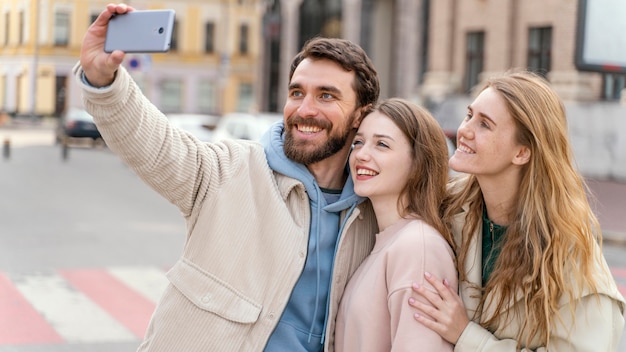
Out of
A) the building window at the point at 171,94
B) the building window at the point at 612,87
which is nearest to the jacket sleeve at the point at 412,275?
the building window at the point at 612,87

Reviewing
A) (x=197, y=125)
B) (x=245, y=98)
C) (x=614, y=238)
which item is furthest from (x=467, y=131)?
(x=245, y=98)

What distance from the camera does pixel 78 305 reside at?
313 inches

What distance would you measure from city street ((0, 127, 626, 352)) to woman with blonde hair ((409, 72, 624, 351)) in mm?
3471

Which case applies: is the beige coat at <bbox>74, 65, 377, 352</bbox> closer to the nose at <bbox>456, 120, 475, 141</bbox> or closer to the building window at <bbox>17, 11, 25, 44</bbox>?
the nose at <bbox>456, 120, 475, 141</bbox>

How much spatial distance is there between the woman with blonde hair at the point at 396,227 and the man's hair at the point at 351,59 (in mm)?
137

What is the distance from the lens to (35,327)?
711 centimetres

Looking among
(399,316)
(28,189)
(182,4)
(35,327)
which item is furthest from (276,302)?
(182,4)

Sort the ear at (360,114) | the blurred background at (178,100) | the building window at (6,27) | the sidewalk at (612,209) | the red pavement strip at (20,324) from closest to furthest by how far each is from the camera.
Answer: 1. the ear at (360,114)
2. the building window at (6,27)
3. the blurred background at (178,100)
4. the red pavement strip at (20,324)
5. the sidewalk at (612,209)

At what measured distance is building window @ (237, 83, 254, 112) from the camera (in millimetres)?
54287

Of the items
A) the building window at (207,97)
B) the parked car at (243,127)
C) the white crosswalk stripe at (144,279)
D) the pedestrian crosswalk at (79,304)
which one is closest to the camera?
the pedestrian crosswalk at (79,304)

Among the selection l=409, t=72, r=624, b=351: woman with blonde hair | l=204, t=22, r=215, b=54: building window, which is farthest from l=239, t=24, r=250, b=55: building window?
l=409, t=72, r=624, b=351: woman with blonde hair

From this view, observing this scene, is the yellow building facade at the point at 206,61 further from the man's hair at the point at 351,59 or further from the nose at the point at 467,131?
the nose at the point at 467,131

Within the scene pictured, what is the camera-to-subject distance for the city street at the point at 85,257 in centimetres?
706

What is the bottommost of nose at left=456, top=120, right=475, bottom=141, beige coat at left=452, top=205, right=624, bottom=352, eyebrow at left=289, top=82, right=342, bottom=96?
beige coat at left=452, top=205, right=624, bottom=352
